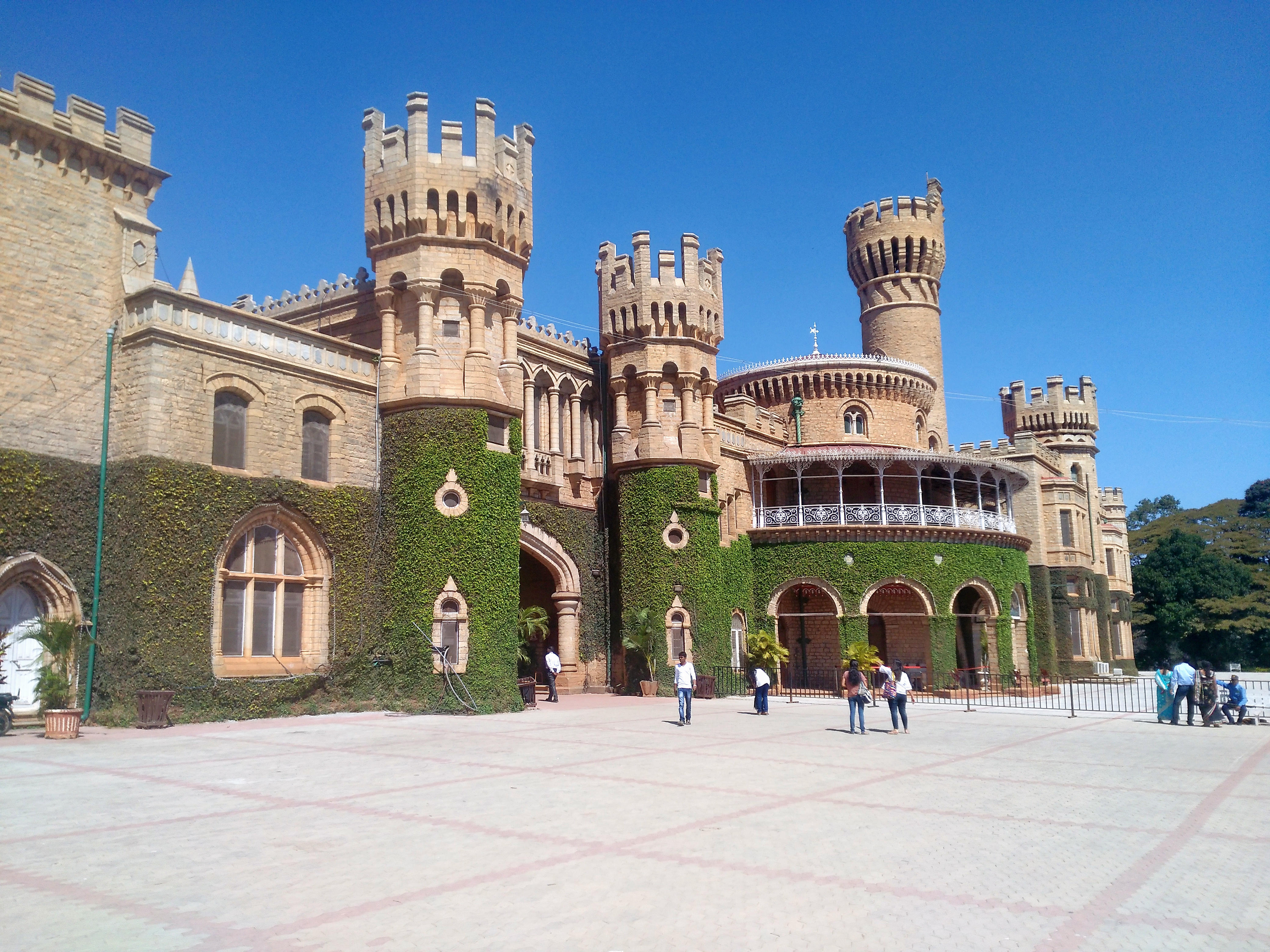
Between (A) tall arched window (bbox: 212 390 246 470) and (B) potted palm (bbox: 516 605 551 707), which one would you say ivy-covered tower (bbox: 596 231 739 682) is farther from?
(A) tall arched window (bbox: 212 390 246 470)

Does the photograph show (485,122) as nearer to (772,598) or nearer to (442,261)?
(442,261)

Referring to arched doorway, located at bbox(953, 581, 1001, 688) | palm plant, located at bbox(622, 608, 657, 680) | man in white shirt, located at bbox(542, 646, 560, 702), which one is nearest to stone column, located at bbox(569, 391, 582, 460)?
palm plant, located at bbox(622, 608, 657, 680)

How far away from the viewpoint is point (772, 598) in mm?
37625

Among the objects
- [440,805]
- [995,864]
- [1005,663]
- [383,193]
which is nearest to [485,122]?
[383,193]

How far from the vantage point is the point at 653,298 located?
110ft

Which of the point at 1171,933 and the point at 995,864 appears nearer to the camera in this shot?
the point at 1171,933

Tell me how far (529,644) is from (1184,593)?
55.2 m

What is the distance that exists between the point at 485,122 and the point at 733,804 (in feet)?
69.4

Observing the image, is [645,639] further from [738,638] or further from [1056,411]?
[1056,411]

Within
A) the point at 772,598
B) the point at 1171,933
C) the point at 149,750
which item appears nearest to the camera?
the point at 1171,933

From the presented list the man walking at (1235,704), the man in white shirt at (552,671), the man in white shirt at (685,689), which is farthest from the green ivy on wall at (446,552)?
the man walking at (1235,704)

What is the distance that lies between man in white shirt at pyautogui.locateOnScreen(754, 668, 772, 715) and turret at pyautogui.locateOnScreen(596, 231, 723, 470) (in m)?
10.1

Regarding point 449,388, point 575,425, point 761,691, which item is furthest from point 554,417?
point 761,691

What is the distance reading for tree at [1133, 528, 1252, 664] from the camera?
223 feet
